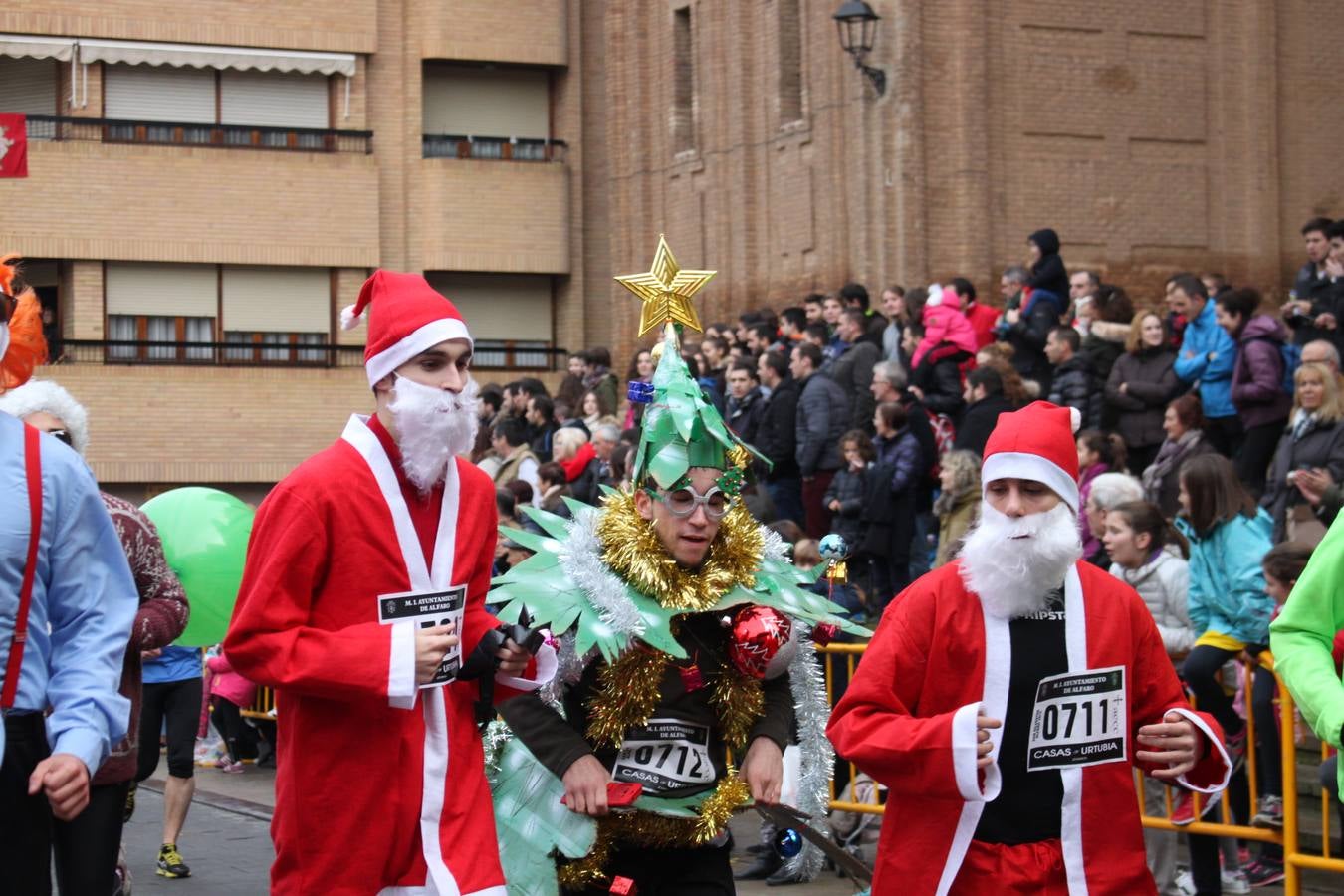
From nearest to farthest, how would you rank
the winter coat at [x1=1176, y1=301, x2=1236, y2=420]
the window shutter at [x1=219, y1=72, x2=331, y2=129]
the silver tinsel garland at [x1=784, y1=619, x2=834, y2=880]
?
the silver tinsel garland at [x1=784, y1=619, x2=834, y2=880], the winter coat at [x1=1176, y1=301, x2=1236, y2=420], the window shutter at [x1=219, y1=72, x2=331, y2=129]

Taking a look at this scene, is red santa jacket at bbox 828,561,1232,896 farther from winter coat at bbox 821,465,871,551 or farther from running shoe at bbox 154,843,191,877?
winter coat at bbox 821,465,871,551

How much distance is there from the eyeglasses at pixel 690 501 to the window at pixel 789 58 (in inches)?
829

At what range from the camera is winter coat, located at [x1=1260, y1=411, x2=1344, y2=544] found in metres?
11.2

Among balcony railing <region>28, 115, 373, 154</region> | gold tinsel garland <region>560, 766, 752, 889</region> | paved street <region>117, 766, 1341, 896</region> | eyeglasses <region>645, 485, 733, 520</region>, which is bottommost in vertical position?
paved street <region>117, 766, 1341, 896</region>

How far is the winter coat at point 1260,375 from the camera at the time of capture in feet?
43.5

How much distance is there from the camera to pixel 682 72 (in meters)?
29.7

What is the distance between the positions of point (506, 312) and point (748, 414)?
19.5 m

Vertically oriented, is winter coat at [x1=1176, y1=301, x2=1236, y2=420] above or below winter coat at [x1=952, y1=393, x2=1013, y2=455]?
above

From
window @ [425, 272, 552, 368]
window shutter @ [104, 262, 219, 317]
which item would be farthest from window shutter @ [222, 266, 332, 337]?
window @ [425, 272, 552, 368]

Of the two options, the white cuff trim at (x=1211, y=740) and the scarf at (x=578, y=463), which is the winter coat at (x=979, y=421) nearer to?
the scarf at (x=578, y=463)

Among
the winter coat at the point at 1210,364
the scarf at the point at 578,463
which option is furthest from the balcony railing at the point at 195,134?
the winter coat at the point at 1210,364

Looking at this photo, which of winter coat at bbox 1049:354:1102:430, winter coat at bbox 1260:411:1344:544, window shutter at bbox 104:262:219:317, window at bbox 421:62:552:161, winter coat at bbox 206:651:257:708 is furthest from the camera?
window at bbox 421:62:552:161

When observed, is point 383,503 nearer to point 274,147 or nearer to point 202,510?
point 202,510

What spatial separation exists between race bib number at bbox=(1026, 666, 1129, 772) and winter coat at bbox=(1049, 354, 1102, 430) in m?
9.15
